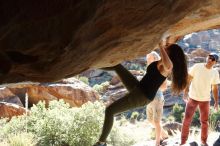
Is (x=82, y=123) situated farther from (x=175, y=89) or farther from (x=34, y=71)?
(x=34, y=71)

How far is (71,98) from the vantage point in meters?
19.6

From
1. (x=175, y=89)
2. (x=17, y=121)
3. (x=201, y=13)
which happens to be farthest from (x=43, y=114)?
(x=201, y=13)

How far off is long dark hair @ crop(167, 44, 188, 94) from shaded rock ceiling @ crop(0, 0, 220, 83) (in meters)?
1.45

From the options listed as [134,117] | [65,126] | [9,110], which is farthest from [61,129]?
[134,117]

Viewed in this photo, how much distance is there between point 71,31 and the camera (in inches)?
102

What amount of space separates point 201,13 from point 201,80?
3.25 metres

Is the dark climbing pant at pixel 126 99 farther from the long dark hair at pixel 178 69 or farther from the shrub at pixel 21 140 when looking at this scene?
the shrub at pixel 21 140

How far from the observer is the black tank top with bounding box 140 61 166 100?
453cm

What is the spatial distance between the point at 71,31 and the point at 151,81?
7.18 ft

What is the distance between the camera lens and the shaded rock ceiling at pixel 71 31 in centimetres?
242

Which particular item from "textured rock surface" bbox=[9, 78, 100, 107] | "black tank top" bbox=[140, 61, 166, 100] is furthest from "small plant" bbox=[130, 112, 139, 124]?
"black tank top" bbox=[140, 61, 166, 100]

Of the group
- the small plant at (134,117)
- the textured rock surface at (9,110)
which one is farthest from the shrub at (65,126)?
the small plant at (134,117)

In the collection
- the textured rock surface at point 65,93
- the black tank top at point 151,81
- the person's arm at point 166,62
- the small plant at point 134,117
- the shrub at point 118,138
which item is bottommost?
the shrub at point 118,138

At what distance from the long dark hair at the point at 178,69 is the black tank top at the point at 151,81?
0.66ft
